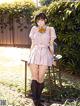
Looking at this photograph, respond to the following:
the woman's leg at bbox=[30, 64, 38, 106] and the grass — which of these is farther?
the grass

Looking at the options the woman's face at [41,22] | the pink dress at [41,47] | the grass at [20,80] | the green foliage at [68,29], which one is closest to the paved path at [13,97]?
the grass at [20,80]

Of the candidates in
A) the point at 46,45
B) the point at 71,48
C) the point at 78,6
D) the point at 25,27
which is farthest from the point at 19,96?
the point at 25,27

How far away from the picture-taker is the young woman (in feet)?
23.1

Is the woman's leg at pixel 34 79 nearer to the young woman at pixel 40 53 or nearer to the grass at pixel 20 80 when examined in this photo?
the young woman at pixel 40 53

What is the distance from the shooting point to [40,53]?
281 inches

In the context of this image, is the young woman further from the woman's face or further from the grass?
the grass

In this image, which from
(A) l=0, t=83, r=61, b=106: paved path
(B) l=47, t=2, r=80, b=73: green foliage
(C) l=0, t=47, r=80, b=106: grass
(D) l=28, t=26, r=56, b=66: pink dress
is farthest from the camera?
(B) l=47, t=2, r=80, b=73: green foliage

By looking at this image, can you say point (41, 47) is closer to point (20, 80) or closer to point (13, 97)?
point (13, 97)

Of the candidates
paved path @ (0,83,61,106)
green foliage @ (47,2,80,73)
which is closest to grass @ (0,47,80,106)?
paved path @ (0,83,61,106)

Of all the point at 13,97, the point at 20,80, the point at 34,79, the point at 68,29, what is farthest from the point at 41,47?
the point at 68,29

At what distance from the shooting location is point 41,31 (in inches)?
279

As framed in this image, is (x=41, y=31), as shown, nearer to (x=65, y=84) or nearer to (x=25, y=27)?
(x=65, y=84)

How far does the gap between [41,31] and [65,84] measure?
2.03 meters

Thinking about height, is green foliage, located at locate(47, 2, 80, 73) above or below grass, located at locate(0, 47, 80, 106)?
above
